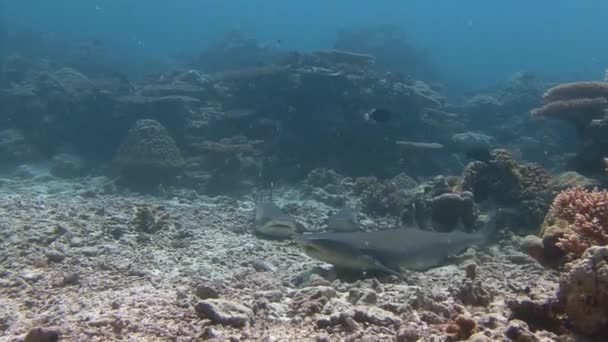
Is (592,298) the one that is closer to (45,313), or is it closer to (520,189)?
(45,313)

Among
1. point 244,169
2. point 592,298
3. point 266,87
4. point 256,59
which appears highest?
point 256,59

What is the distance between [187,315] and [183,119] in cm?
1326

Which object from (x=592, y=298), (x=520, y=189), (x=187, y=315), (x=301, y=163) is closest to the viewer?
(x=592, y=298)

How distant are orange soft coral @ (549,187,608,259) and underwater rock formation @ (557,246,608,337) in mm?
1683

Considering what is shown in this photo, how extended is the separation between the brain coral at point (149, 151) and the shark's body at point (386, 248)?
9361 millimetres

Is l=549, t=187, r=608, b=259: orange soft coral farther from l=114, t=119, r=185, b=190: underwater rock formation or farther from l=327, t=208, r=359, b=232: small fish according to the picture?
l=114, t=119, r=185, b=190: underwater rock formation

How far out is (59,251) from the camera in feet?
19.9

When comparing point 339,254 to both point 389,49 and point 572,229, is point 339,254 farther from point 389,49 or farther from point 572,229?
point 389,49

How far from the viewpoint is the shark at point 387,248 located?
18.2 ft

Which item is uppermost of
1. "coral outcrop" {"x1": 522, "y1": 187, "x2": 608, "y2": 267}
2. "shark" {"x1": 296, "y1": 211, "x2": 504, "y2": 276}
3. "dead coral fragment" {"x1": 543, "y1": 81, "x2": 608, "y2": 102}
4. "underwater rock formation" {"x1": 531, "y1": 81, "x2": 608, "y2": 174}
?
"dead coral fragment" {"x1": 543, "y1": 81, "x2": 608, "y2": 102}

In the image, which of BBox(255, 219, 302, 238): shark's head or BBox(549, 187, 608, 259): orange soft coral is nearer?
BBox(549, 187, 608, 259): orange soft coral

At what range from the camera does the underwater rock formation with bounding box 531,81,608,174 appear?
9.29 meters

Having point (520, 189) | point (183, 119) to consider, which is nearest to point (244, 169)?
point (183, 119)

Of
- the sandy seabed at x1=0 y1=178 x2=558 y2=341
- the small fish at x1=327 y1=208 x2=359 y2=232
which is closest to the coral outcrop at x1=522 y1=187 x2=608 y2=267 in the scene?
the sandy seabed at x1=0 y1=178 x2=558 y2=341
